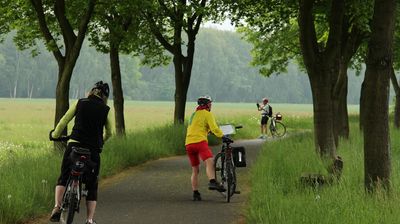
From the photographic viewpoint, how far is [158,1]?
24.6 meters

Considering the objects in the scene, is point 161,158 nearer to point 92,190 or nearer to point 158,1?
point 158,1

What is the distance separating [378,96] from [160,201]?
15.1 feet

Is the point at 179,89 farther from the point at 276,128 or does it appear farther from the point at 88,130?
the point at 88,130

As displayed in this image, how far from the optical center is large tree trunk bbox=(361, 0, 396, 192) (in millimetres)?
7914

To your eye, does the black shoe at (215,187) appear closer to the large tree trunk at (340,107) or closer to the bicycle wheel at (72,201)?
the bicycle wheel at (72,201)

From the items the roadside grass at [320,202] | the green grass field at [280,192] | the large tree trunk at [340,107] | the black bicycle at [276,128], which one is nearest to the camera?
the roadside grass at [320,202]

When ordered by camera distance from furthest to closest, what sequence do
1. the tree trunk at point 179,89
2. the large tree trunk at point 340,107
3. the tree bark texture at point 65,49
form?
the tree trunk at point 179,89 < the large tree trunk at point 340,107 < the tree bark texture at point 65,49

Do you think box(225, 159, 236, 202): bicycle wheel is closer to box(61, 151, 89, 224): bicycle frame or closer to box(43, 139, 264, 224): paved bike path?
box(43, 139, 264, 224): paved bike path

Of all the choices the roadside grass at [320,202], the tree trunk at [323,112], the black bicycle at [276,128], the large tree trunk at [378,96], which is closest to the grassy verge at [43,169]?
the roadside grass at [320,202]

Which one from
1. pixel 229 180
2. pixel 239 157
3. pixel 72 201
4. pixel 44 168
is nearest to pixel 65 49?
pixel 44 168

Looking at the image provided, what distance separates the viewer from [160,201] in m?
10.8

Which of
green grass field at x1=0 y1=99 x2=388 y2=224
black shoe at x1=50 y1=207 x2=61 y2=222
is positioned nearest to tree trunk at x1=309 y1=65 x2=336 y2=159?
green grass field at x1=0 y1=99 x2=388 y2=224

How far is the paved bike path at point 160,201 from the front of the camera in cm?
917

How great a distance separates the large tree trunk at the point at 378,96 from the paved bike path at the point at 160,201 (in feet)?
7.01
